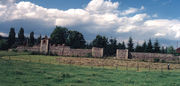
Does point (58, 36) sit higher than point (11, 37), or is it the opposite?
point (58, 36)

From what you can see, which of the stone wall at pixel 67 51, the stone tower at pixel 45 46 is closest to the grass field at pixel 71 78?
the stone wall at pixel 67 51

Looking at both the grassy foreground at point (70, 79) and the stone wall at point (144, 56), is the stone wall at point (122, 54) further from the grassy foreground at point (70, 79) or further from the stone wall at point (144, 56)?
the grassy foreground at point (70, 79)

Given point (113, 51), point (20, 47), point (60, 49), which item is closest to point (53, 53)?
point (60, 49)

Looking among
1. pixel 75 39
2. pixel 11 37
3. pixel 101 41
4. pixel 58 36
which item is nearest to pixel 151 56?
pixel 101 41

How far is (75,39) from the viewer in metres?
91.3

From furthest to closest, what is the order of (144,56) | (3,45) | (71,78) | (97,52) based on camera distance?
(3,45) → (97,52) → (144,56) → (71,78)

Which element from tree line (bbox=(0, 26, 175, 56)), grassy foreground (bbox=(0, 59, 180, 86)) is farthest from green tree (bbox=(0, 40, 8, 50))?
grassy foreground (bbox=(0, 59, 180, 86))

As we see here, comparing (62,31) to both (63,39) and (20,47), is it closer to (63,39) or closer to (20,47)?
(63,39)

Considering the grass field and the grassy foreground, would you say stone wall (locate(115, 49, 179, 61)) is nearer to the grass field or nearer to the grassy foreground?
the grass field

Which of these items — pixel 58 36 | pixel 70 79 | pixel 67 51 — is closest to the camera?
pixel 70 79

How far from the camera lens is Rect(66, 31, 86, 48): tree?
3553 inches

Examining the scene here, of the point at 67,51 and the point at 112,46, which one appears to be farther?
the point at 112,46

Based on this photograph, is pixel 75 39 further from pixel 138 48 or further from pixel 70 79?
pixel 70 79

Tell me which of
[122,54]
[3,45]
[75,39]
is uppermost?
[75,39]
